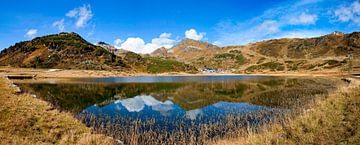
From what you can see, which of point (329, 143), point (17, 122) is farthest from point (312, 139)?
point (17, 122)

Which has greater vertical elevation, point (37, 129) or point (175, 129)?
point (37, 129)

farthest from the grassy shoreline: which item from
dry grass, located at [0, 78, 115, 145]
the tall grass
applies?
the tall grass

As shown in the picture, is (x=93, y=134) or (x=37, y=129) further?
(x=93, y=134)

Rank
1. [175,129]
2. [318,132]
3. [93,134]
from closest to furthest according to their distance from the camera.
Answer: [318,132]
[93,134]
[175,129]

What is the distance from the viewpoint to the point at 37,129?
18.2m

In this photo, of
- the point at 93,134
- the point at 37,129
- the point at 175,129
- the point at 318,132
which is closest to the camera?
the point at 318,132

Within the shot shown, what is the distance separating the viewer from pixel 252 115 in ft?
100

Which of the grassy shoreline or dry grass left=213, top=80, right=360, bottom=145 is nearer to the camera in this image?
dry grass left=213, top=80, right=360, bottom=145

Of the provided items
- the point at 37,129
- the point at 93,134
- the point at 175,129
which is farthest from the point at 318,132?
the point at 37,129

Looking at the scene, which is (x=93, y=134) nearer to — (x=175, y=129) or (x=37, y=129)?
(x=37, y=129)

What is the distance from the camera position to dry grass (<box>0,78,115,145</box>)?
1602cm

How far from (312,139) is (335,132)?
2.15 meters

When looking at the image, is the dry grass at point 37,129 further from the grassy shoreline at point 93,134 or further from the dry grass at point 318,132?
the dry grass at point 318,132

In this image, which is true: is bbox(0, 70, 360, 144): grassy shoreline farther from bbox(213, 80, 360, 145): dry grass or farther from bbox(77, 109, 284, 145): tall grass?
bbox(77, 109, 284, 145): tall grass
